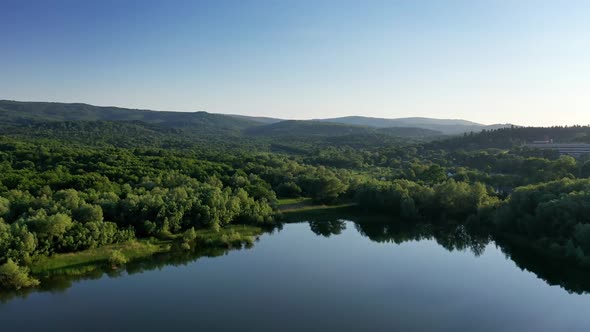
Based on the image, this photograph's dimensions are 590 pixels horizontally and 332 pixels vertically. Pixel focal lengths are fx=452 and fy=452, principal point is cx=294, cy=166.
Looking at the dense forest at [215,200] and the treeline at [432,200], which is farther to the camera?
the treeline at [432,200]

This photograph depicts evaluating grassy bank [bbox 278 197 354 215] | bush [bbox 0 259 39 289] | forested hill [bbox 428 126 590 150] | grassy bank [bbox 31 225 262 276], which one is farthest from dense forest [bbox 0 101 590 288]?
forested hill [bbox 428 126 590 150]

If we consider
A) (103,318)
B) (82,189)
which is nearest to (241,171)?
(82,189)

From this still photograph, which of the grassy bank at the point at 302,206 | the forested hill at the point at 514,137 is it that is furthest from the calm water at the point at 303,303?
the forested hill at the point at 514,137

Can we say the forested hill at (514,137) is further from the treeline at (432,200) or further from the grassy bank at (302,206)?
the grassy bank at (302,206)

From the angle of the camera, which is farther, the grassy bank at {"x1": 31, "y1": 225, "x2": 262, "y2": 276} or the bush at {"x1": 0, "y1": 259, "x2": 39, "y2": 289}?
the grassy bank at {"x1": 31, "y1": 225, "x2": 262, "y2": 276}

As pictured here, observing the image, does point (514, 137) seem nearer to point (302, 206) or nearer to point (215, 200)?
point (302, 206)

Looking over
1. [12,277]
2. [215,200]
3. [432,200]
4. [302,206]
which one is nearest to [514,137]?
[432,200]

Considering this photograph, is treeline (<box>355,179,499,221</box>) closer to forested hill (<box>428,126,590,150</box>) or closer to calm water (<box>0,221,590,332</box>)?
calm water (<box>0,221,590,332</box>)

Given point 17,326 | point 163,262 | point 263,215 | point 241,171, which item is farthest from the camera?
point 241,171

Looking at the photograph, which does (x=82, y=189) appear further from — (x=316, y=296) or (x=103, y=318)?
(x=316, y=296)
